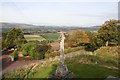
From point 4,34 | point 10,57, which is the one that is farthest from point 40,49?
point 4,34

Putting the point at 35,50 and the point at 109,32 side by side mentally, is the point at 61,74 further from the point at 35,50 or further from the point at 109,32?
the point at 109,32

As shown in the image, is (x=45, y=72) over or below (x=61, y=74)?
below

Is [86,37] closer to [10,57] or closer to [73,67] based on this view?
[10,57]

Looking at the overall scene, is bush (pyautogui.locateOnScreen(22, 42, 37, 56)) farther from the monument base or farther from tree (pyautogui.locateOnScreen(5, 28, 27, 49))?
the monument base

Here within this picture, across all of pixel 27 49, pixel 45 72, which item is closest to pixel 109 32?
pixel 27 49

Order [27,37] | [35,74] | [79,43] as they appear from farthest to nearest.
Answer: [79,43]
[27,37]
[35,74]

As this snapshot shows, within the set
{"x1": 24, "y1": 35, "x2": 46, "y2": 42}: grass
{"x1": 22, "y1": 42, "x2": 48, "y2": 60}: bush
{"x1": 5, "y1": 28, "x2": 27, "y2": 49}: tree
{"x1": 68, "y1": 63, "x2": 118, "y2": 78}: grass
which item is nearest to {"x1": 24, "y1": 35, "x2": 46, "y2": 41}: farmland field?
{"x1": 24, "y1": 35, "x2": 46, "y2": 42}: grass
